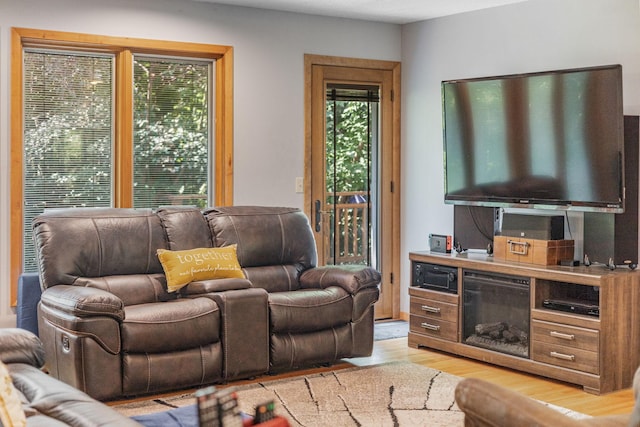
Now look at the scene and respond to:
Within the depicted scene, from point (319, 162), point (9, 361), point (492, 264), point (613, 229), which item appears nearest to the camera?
point (9, 361)

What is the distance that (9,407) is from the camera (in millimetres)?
2494

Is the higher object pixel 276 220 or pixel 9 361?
pixel 276 220

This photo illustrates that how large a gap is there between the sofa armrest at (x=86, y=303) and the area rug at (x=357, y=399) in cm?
51

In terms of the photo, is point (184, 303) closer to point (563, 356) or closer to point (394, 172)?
point (563, 356)

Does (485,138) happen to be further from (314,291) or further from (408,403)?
(408,403)

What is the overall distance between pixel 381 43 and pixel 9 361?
4.48 metres

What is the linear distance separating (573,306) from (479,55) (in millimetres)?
2195

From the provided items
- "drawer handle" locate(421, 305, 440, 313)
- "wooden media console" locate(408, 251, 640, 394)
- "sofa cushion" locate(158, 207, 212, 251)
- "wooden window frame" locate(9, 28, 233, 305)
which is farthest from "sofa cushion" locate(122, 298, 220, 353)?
"wooden media console" locate(408, 251, 640, 394)

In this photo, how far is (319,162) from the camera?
6734mm

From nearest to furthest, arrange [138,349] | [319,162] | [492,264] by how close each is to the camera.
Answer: [138,349] → [492,264] → [319,162]

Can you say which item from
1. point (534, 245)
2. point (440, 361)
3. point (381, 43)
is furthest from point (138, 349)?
point (381, 43)

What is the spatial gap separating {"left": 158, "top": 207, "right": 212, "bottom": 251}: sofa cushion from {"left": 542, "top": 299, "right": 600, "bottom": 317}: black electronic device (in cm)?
214

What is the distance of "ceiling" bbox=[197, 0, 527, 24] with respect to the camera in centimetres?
607

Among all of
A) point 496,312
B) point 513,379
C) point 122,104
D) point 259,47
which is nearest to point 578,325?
point 513,379
